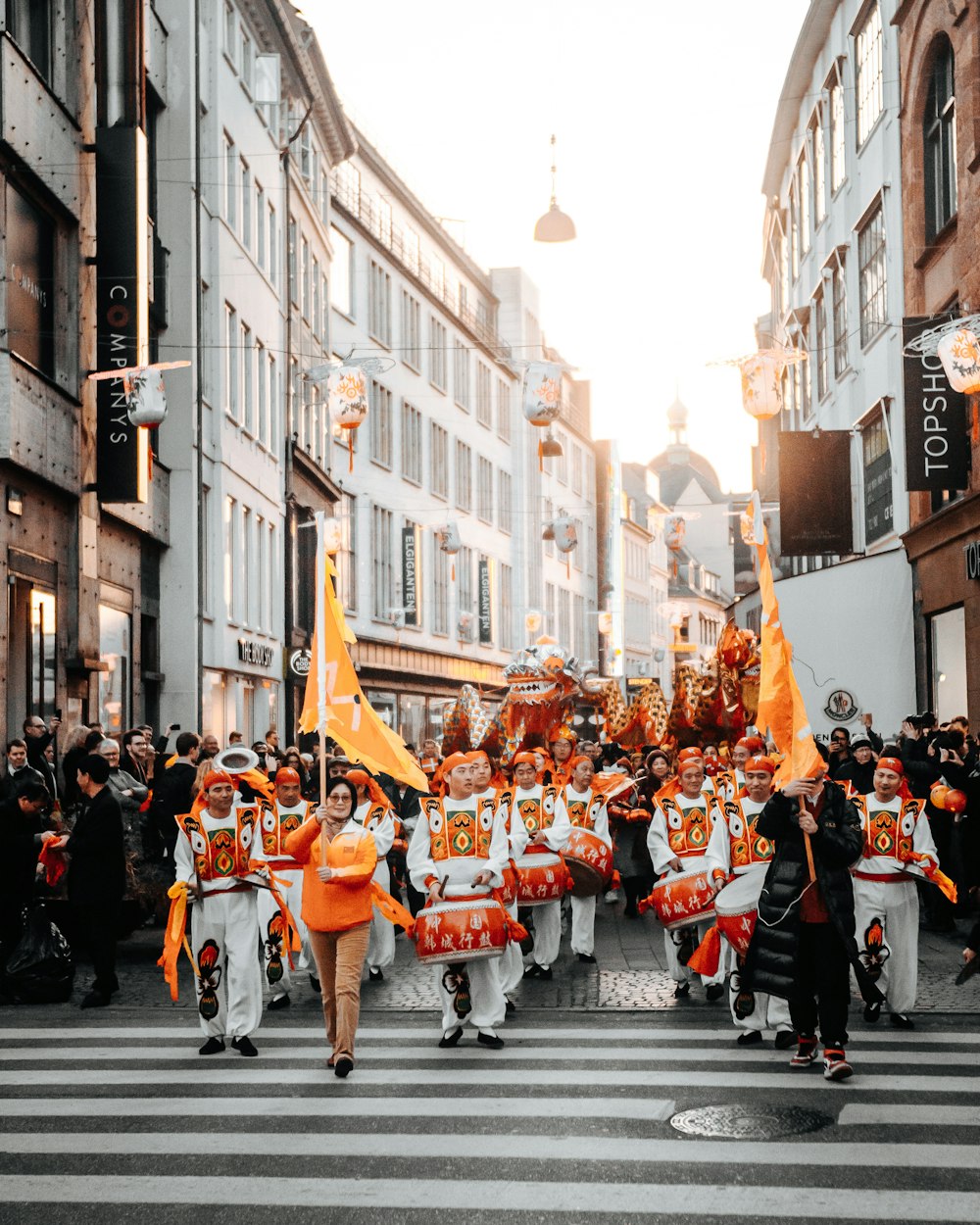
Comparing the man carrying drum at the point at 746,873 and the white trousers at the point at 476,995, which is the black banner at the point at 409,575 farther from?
the white trousers at the point at 476,995

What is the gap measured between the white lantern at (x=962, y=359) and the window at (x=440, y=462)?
1401 inches

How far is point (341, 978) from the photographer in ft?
30.9

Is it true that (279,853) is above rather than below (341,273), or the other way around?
below

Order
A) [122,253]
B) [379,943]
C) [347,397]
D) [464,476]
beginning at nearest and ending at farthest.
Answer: [379,943] < [122,253] < [347,397] < [464,476]

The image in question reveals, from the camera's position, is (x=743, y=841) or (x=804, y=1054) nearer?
(x=804, y=1054)

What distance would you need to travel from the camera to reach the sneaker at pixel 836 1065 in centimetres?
886

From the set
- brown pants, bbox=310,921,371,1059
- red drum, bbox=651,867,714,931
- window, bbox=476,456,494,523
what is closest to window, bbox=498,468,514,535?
window, bbox=476,456,494,523

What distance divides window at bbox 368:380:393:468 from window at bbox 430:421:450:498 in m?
4.89

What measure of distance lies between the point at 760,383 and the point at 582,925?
10.8m

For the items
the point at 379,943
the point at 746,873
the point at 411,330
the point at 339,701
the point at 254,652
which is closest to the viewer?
the point at 339,701

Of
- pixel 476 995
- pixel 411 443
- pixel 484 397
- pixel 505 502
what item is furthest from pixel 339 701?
pixel 505 502

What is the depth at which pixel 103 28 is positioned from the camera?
22.6 meters

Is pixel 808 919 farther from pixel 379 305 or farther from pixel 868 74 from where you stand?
pixel 379 305

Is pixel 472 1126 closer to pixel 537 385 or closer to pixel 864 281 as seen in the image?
pixel 537 385
